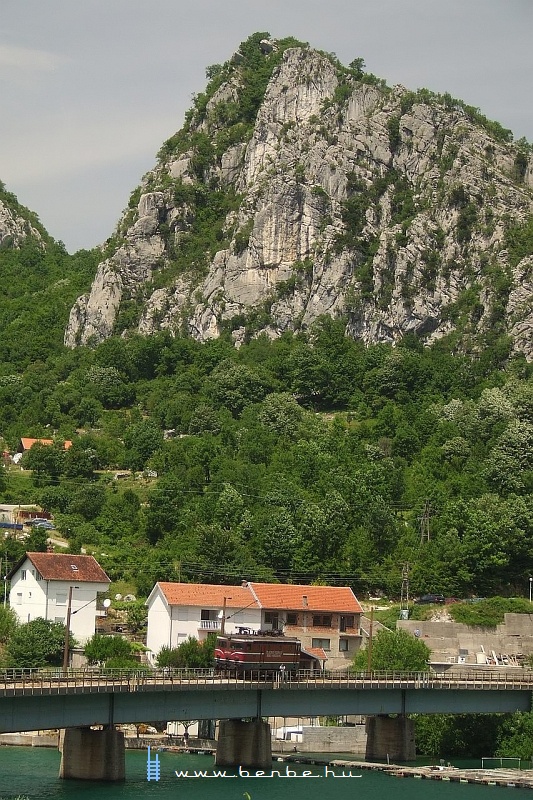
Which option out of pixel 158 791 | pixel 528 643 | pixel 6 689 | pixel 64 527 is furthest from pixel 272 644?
pixel 64 527

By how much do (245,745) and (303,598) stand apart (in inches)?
1304

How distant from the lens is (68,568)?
412 ft

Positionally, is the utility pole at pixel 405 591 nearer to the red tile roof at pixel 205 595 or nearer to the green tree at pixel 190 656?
the red tile roof at pixel 205 595

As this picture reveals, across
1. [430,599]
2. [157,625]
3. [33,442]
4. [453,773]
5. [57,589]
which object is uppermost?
[33,442]

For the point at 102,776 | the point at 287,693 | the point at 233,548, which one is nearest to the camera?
the point at 102,776

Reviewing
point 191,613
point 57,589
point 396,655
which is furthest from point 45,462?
point 396,655

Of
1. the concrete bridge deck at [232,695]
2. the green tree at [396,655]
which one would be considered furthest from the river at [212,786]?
the green tree at [396,655]

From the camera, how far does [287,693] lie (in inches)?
3799

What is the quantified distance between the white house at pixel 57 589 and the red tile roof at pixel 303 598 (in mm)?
13406

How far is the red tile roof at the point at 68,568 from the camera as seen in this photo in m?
124

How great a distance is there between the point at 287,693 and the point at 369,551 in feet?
152

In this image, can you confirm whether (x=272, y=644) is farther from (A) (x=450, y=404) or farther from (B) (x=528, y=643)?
(A) (x=450, y=404)

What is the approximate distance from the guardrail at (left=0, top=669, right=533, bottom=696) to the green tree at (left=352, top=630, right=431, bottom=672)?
155 inches

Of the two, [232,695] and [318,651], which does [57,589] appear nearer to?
[318,651]
